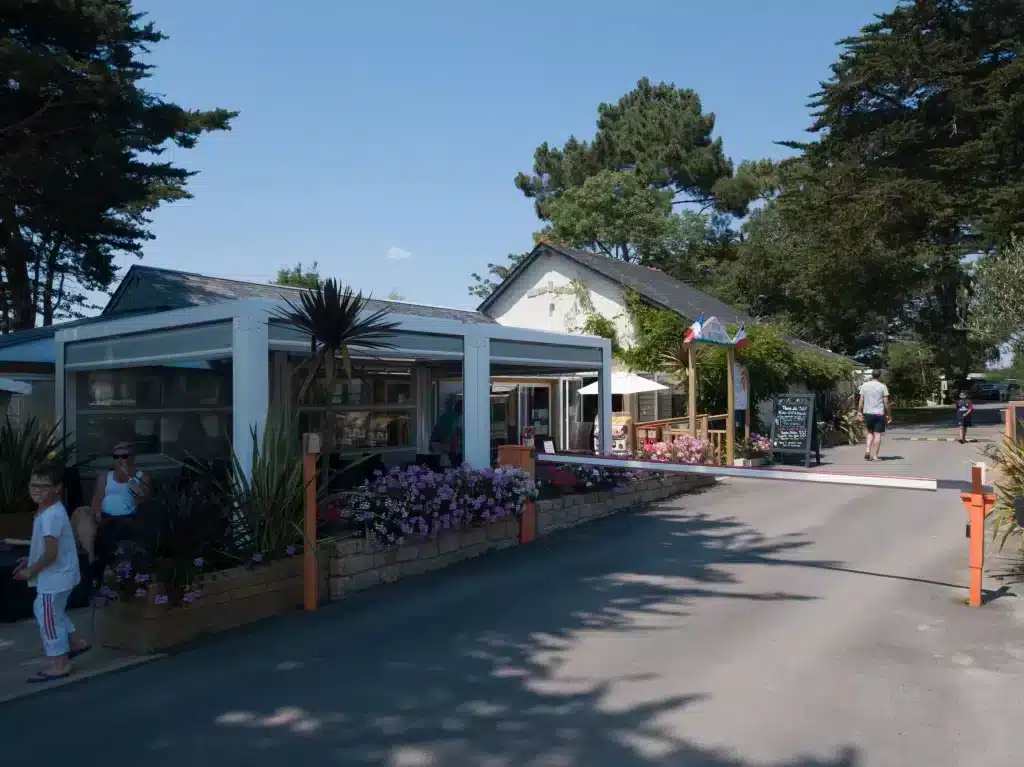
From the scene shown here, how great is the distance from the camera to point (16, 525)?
925 cm

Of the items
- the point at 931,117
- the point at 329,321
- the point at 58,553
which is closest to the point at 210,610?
the point at 58,553

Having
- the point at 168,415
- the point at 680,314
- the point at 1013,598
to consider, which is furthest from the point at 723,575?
the point at 680,314

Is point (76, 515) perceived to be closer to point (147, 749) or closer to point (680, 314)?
point (147, 749)

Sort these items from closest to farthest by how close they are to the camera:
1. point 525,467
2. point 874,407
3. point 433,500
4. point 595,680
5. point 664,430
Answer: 1. point 595,680
2. point 433,500
3. point 525,467
4. point 664,430
5. point 874,407

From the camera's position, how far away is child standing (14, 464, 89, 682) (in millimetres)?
5426

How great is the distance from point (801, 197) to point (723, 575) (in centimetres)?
2935

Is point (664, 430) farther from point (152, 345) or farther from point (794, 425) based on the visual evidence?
point (152, 345)

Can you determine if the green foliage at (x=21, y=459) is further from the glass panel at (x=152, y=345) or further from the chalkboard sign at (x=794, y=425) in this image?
the chalkboard sign at (x=794, y=425)

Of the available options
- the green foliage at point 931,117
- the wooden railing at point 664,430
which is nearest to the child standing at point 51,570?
the wooden railing at point 664,430

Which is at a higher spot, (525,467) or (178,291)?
(178,291)

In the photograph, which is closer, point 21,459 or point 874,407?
point 21,459

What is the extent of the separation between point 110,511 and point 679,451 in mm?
8950

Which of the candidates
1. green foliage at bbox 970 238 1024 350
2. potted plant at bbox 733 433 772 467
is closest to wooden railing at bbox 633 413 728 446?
potted plant at bbox 733 433 772 467

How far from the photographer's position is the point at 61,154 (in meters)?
13.9
